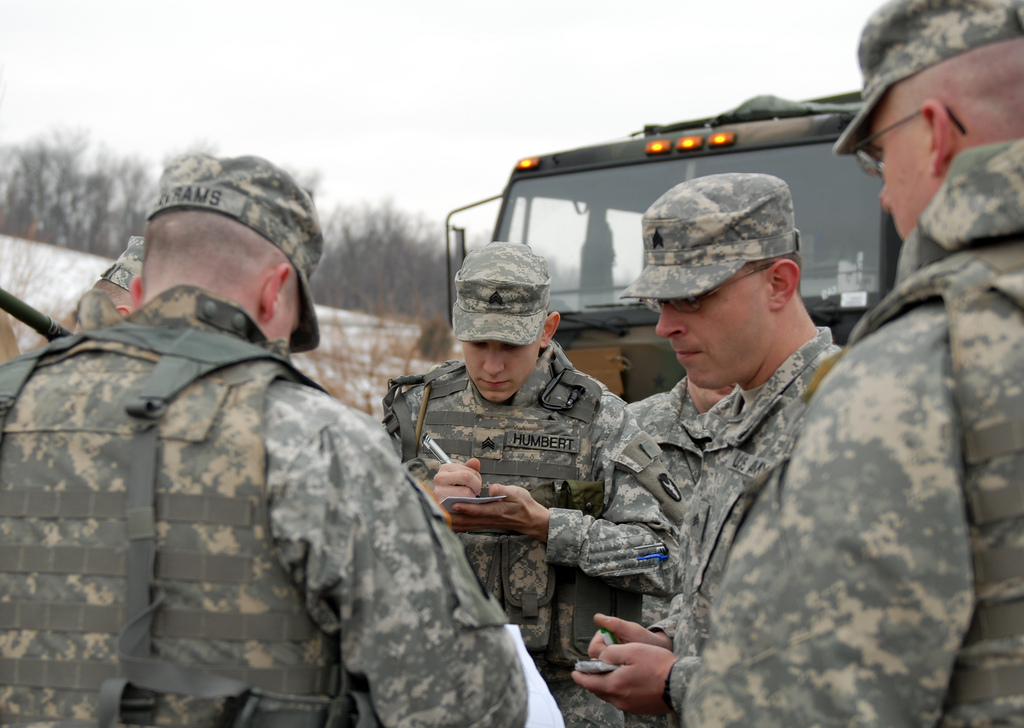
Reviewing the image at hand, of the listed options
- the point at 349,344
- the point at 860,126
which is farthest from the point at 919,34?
the point at 349,344

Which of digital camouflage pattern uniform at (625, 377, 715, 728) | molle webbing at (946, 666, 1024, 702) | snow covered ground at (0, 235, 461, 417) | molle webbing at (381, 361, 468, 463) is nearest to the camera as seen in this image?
molle webbing at (946, 666, 1024, 702)

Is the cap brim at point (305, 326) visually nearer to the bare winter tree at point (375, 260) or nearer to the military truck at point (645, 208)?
the military truck at point (645, 208)

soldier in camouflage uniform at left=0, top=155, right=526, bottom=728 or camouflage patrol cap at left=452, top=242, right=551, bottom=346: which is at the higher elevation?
camouflage patrol cap at left=452, top=242, right=551, bottom=346

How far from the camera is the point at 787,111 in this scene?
18.6 feet

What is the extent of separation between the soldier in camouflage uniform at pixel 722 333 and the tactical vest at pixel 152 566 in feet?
2.78

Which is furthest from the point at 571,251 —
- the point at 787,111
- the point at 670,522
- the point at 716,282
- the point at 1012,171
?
the point at 1012,171

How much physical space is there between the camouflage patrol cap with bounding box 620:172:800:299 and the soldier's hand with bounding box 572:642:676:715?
829 mm

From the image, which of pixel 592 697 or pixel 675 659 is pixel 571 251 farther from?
pixel 675 659

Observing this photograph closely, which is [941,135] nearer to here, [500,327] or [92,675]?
[92,675]

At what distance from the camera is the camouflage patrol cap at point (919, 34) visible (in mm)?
1266

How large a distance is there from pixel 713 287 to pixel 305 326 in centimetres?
94

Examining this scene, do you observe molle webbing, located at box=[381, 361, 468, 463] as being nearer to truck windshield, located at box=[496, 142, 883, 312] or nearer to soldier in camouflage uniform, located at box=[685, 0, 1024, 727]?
soldier in camouflage uniform, located at box=[685, 0, 1024, 727]

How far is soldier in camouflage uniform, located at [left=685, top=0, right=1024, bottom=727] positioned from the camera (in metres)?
1.07

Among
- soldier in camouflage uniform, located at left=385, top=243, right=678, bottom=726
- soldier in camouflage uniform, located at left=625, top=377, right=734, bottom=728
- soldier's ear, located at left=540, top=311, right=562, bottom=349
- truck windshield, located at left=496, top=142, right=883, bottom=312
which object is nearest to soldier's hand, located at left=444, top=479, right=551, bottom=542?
soldier in camouflage uniform, located at left=385, top=243, right=678, bottom=726
